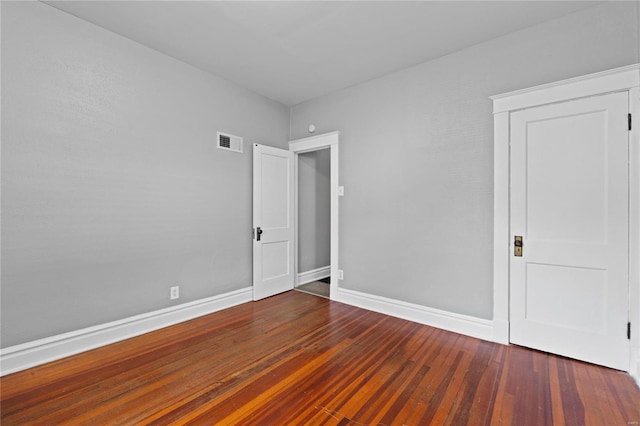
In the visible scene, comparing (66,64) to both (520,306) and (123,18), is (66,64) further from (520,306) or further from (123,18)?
(520,306)

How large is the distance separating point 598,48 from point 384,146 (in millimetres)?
1962

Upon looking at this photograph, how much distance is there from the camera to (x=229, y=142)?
3.67 meters

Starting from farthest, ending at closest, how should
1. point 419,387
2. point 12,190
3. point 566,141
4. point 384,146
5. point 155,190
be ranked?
point 384,146
point 155,190
point 566,141
point 12,190
point 419,387

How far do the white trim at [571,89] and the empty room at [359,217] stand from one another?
0.6 inches

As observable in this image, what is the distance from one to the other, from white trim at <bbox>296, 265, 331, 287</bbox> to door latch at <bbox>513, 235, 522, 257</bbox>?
10.2 feet

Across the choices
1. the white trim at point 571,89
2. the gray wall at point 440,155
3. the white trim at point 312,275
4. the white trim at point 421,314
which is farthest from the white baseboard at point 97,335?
the white trim at point 571,89

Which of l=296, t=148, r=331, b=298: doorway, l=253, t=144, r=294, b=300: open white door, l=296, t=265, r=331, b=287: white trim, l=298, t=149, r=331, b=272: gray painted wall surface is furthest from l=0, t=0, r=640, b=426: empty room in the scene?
l=298, t=149, r=331, b=272: gray painted wall surface

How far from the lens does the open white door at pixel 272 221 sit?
3941mm

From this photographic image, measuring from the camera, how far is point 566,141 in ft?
7.84

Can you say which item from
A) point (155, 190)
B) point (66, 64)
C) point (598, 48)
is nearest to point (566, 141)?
point (598, 48)

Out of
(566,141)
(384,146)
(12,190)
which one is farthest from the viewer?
(384,146)

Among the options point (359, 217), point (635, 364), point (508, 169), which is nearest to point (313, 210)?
point (359, 217)

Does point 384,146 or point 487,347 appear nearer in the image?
point 487,347

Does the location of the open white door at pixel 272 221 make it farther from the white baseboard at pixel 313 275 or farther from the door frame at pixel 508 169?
the door frame at pixel 508 169
